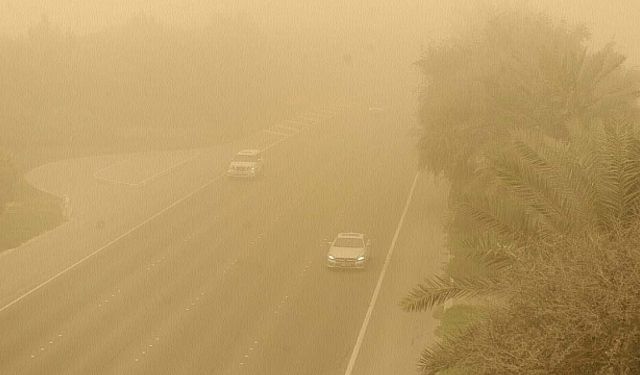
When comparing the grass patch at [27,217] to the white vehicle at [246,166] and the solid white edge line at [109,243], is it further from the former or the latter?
the white vehicle at [246,166]

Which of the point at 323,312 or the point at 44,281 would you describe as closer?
the point at 323,312

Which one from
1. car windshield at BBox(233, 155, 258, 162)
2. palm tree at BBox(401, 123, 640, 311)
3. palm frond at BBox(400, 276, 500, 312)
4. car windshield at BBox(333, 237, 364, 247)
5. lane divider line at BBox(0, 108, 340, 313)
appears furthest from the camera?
car windshield at BBox(233, 155, 258, 162)

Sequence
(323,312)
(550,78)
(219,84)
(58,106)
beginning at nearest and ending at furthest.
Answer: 1. (550,78)
2. (323,312)
3. (58,106)
4. (219,84)

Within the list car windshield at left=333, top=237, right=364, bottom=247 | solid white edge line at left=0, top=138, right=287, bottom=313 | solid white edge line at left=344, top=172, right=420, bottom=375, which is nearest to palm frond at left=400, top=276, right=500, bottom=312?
solid white edge line at left=344, top=172, right=420, bottom=375

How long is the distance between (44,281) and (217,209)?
40.2 ft

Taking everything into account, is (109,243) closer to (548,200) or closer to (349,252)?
(349,252)

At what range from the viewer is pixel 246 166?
47875 mm

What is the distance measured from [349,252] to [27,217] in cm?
1636

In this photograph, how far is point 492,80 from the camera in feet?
101

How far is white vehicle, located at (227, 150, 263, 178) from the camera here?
47.8 meters

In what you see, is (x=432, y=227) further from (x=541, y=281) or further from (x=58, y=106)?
(x=58, y=106)

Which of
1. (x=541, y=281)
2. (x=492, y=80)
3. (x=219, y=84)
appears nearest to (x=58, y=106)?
(x=219, y=84)

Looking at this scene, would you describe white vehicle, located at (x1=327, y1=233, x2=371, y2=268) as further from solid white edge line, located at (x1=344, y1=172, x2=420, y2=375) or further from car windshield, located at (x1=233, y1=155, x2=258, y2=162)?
car windshield, located at (x1=233, y1=155, x2=258, y2=162)

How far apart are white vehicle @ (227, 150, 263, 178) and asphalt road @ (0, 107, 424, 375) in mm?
1552
